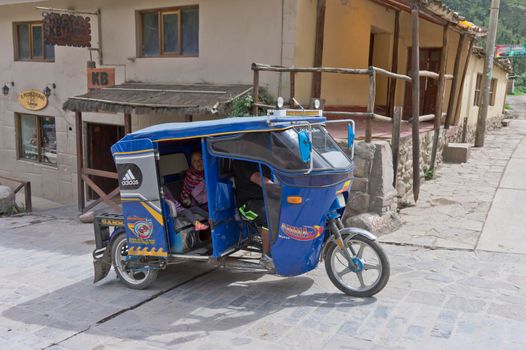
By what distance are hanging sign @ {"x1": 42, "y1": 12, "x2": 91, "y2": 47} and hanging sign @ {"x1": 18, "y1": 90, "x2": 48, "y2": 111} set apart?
2.69 meters

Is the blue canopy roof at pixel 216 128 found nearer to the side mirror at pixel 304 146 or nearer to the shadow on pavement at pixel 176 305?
the side mirror at pixel 304 146

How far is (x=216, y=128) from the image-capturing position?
186 inches

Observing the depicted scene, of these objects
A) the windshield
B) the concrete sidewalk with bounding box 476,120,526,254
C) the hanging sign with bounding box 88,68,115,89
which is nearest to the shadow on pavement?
the windshield

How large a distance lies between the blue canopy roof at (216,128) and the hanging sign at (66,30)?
270 inches

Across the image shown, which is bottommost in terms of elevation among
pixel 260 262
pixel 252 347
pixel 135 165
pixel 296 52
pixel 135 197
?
pixel 252 347

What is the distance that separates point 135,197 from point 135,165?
337 millimetres

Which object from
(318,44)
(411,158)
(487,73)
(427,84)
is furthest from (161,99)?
(487,73)

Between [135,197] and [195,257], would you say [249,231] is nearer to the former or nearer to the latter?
[195,257]

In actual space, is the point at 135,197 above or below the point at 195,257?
above

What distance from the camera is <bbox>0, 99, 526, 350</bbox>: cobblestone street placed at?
421 centimetres

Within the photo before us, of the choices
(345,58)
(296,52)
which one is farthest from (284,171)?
(345,58)

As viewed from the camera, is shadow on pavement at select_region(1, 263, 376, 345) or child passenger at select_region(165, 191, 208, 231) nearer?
shadow on pavement at select_region(1, 263, 376, 345)

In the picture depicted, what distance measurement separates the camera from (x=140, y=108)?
30.0ft

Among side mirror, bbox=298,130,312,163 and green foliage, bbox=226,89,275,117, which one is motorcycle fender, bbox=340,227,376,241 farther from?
green foliage, bbox=226,89,275,117
